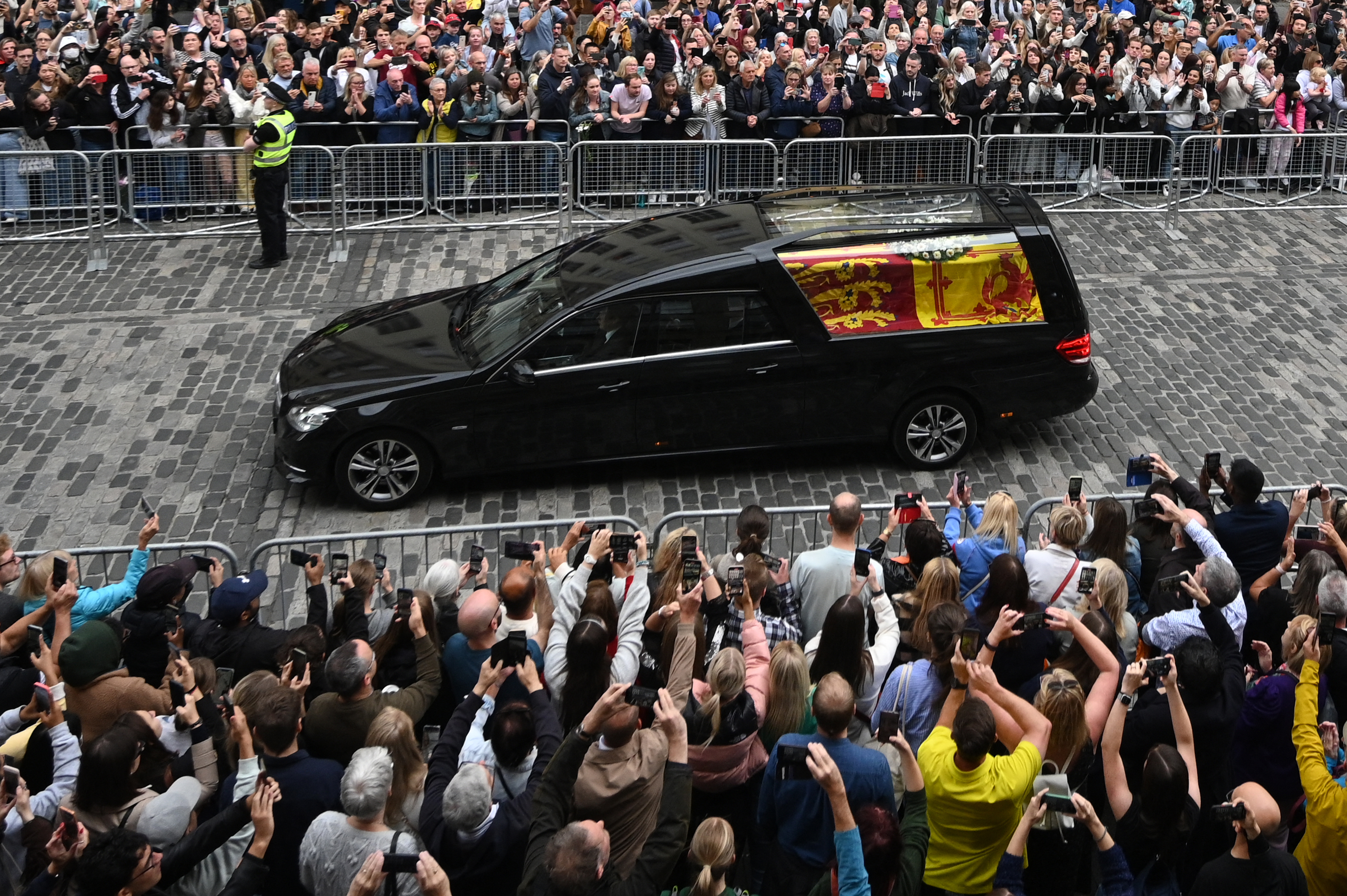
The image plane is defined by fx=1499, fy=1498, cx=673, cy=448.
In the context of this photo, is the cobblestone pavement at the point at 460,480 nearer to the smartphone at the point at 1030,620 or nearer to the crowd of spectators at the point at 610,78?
the crowd of spectators at the point at 610,78

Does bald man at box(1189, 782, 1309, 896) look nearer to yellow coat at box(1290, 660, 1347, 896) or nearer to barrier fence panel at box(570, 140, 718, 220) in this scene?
yellow coat at box(1290, 660, 1347, 896)

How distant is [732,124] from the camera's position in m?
16.2

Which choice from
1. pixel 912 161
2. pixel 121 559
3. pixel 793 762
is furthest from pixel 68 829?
pixel 912 161

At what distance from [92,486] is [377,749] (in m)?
6.27

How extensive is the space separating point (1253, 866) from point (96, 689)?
468 centimetres

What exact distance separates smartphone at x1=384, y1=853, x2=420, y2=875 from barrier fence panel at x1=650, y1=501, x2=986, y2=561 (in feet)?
14.7

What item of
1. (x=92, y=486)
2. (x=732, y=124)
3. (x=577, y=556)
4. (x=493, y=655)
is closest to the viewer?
(x=493, y=655)

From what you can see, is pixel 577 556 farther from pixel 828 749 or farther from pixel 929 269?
pixel 929 269

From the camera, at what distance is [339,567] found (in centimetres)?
754

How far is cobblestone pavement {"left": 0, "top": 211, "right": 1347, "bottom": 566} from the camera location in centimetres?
1071

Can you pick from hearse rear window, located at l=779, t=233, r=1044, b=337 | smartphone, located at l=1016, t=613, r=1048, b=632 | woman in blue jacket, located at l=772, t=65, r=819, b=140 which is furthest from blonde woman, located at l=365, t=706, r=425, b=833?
woman in blue jacket, located at l=772, t=65, r=819, b=140

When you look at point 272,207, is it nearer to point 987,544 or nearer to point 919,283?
point 919,283

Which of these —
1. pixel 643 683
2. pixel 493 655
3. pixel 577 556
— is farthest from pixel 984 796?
→ pixel 577 556

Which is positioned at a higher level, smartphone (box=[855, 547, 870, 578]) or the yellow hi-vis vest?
the yellow hi-vis vest
